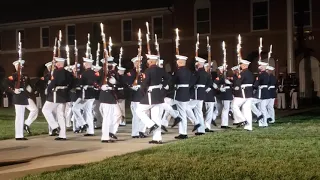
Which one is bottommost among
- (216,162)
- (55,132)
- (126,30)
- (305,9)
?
(216,162)

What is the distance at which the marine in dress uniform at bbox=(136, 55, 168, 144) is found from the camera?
13398 mm

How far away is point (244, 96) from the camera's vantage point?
16500 millimetres

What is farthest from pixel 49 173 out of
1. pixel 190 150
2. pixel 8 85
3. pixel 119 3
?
pixel 119 3

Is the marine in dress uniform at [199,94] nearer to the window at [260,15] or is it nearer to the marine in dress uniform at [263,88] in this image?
the marine in dress uniform at [263,88]

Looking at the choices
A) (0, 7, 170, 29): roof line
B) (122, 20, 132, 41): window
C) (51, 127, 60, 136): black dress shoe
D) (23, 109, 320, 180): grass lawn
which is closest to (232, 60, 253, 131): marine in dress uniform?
(23, 109, 320, 180): grass lawn

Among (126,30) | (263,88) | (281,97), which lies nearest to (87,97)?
(263,88)

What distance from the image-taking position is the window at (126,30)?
4478cm

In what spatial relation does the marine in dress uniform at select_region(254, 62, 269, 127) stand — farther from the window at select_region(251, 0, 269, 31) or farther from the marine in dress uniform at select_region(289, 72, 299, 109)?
the window at select_region(251, 0, 269, 31)

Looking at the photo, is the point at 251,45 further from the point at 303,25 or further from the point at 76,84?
the point at 76,84

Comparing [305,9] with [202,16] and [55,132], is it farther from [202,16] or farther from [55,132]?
[55,132]

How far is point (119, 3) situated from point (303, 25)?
16.4 meters

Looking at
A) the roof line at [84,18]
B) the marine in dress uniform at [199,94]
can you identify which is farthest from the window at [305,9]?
the marine in dress uniform at [199,94]

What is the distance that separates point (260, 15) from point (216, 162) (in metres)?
30.9

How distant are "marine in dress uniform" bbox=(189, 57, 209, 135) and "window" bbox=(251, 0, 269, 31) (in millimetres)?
23864
